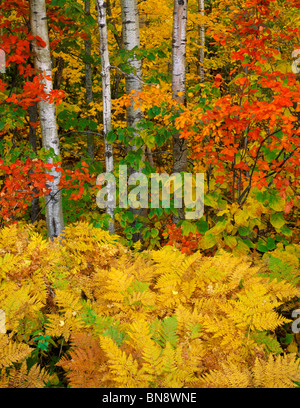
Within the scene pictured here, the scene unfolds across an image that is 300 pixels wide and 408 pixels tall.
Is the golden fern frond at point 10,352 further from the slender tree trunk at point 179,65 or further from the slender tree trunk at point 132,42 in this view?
the slender tree trunk at point 179,65

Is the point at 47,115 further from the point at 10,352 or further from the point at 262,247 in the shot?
the point at 262,247

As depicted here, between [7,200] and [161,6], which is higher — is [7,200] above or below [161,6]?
below

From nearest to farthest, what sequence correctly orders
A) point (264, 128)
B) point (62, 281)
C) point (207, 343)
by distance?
point (207, 343)
point (62, 281)
point (264, 128)

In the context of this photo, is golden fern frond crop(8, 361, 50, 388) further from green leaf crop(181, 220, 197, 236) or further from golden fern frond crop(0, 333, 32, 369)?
green leaf crop(181, 220, 197, 236)

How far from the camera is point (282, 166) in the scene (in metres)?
4.82

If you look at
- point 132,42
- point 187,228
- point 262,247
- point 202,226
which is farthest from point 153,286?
point 132,42

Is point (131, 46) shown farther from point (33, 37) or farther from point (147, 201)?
point (147, 201)

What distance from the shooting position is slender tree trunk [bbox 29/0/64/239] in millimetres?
4645

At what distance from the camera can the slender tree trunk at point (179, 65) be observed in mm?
5227

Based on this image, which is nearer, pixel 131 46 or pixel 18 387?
pixel 18 387

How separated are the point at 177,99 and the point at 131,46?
108 centimetres

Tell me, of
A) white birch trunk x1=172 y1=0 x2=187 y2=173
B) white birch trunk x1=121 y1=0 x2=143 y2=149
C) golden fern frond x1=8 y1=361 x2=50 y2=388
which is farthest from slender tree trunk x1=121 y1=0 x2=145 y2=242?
golden fern frond x1=8 y1=361 x2=50 y2=388
